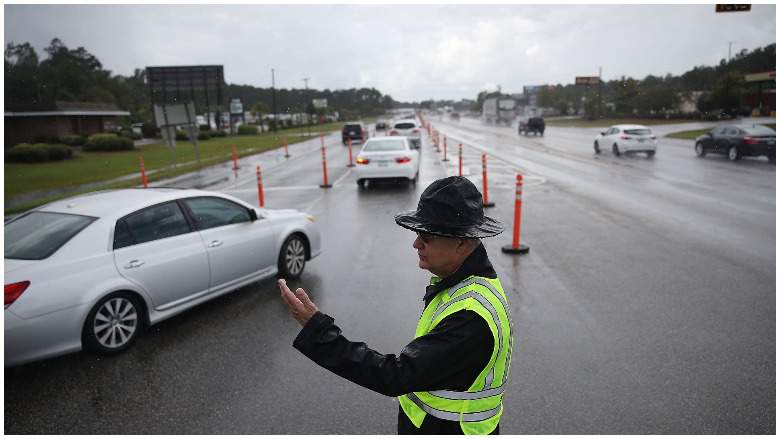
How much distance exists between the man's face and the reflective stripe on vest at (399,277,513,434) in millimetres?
91

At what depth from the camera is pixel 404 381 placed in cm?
171

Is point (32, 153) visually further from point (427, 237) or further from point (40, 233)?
point (427, 237)

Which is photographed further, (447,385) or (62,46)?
(62,46)

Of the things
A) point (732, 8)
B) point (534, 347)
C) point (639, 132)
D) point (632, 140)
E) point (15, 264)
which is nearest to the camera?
point (15, 264)

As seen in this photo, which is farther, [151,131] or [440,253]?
[151,131]

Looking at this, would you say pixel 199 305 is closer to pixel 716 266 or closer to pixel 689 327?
pixel 689 327

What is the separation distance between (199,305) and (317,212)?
6261 mm

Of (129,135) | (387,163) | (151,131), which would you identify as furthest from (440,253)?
(151,131)

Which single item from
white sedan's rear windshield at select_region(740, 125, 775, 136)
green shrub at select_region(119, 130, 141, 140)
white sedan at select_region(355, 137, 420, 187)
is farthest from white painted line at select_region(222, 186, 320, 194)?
green shrub at select_region(119, 130, 141, 140)

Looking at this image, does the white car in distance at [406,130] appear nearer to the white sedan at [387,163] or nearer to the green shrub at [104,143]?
the white sedan at [387,163]

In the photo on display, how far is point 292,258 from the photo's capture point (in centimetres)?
726

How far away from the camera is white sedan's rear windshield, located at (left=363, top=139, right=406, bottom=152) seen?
15.8m

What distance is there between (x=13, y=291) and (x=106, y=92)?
91.3 m

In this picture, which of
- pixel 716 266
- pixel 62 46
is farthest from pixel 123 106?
pixel 716 266
